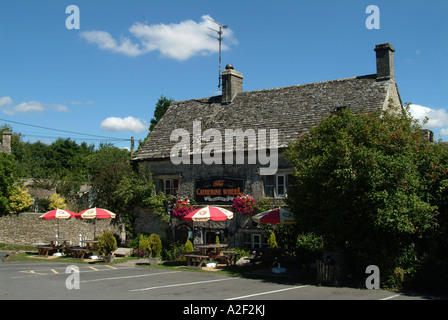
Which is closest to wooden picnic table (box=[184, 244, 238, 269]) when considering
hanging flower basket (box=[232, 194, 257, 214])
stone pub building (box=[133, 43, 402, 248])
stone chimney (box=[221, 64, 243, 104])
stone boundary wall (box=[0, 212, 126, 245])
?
stone pub building (box=[133, 43, 402, 248])

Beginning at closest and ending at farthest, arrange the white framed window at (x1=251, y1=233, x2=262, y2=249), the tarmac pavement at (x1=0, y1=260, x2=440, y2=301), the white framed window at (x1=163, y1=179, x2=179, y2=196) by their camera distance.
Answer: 1. the tarmac pavement at (x1=0, y1=260, x2=440, y2=301)
2. the white framed window at (x1=251, y1=233, x2=262, y2=249)
3. the white framed window at (x1=163, y1=179, x2=179, y2=196)

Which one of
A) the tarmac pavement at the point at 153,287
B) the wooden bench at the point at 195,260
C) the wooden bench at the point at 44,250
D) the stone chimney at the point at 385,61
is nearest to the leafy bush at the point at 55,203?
the wooden bench at the point at 44,250

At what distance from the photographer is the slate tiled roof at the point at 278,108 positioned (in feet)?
64.7

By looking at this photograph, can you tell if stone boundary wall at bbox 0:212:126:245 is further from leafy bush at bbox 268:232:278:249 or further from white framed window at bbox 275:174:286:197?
leafy bush at bbox 268:232:278:249

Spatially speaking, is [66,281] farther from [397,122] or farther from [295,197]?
[397,122]

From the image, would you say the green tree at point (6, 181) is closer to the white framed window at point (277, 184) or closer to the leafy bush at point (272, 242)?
the white framed window at point (277, 184)

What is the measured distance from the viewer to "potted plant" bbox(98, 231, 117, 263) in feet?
66.7

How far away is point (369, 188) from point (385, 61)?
33.0ft

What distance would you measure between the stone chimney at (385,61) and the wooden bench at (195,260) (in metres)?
11.7

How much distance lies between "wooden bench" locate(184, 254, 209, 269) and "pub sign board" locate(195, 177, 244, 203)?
3446 millimetres

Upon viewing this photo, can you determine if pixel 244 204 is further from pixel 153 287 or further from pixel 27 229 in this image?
pixel 27 229

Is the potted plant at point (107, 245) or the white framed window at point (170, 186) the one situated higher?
the white framed window at point (170, 186)

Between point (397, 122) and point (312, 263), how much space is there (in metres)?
6.18
